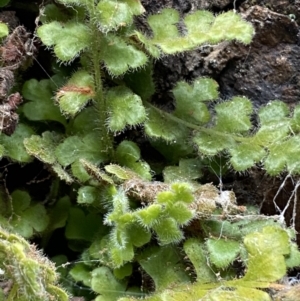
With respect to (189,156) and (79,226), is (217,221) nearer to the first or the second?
(189,156)

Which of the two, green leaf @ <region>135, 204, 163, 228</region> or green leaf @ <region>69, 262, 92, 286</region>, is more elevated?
green leaf @ <region>135, 204, 163, 228</region>

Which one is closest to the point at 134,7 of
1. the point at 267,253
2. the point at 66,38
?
the point at 66,38

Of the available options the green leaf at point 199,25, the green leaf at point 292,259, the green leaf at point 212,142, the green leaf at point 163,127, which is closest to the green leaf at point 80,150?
the green leaf at point 163,127

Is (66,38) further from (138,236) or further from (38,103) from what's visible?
(138,236)

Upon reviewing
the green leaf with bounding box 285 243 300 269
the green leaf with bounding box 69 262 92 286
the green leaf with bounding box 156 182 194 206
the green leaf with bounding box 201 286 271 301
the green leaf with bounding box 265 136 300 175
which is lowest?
the green leaf with bounding box 69 262 92 286

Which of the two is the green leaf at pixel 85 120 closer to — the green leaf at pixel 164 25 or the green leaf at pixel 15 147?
the green leaf at pixel 15 147

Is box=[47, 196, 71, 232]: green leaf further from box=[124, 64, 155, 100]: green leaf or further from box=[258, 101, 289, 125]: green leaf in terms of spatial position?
box=[258, 101, 289, 125]: green leaf

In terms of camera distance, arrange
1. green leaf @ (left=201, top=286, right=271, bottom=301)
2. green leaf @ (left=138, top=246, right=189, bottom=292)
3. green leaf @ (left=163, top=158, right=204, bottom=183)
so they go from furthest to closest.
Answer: green leaf @ (left=163, top=158, right=204, bottom=183) → green leaf @ (left=138, top=246, right=189, bottom=292) → green leaf @ (left=201, top=286, right=271, bottom=301)

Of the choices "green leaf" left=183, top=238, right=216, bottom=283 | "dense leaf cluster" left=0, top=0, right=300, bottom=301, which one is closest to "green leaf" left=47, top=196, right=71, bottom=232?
"dense leaf cluster" left=0, top=0, right=300, bottom=301

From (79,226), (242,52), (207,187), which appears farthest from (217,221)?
(242,52)
